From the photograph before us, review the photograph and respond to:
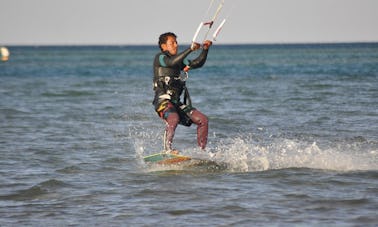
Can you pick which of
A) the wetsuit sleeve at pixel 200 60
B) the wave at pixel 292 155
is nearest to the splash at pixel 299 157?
the wave at pixel 292 155

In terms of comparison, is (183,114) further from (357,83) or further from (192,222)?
(357,83)

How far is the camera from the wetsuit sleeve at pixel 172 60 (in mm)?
11336

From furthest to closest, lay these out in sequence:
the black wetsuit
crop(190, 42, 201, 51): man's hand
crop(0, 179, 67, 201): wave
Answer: the black wetsuit → crop(190, 42, 201, 51): man's hand → crop(0, 179, 67, 201): wave

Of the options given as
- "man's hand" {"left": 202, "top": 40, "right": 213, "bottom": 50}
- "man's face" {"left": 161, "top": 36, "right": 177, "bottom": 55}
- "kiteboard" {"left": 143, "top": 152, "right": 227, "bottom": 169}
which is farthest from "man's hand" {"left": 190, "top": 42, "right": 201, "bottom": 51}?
"kiteboard" {"left": 143, "top": 152, "right": 227, "bottom": 169}

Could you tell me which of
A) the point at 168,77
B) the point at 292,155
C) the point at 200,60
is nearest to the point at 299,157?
the point at 292,155

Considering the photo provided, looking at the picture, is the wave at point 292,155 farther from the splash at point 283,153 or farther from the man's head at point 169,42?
the man's head at point 169,42

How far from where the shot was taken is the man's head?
11703mm

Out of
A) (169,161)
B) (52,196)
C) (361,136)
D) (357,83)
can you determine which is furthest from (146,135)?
(357,83)

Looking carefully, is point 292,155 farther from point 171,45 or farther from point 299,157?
point 171,45

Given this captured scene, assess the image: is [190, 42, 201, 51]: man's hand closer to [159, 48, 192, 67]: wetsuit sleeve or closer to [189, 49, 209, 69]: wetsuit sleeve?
[189, 49, 209, 69]: wetsuit sleeve

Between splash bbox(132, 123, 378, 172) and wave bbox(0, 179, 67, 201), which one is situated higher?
splash bbox(132, 123, 378, 172)

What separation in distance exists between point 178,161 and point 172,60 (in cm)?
158

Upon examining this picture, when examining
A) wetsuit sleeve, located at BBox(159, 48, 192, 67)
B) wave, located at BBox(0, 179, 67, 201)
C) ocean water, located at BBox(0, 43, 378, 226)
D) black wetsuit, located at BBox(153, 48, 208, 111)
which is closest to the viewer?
ocean water, located at BBox(0, 43, 378, 226)

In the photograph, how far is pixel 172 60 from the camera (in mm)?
11531
